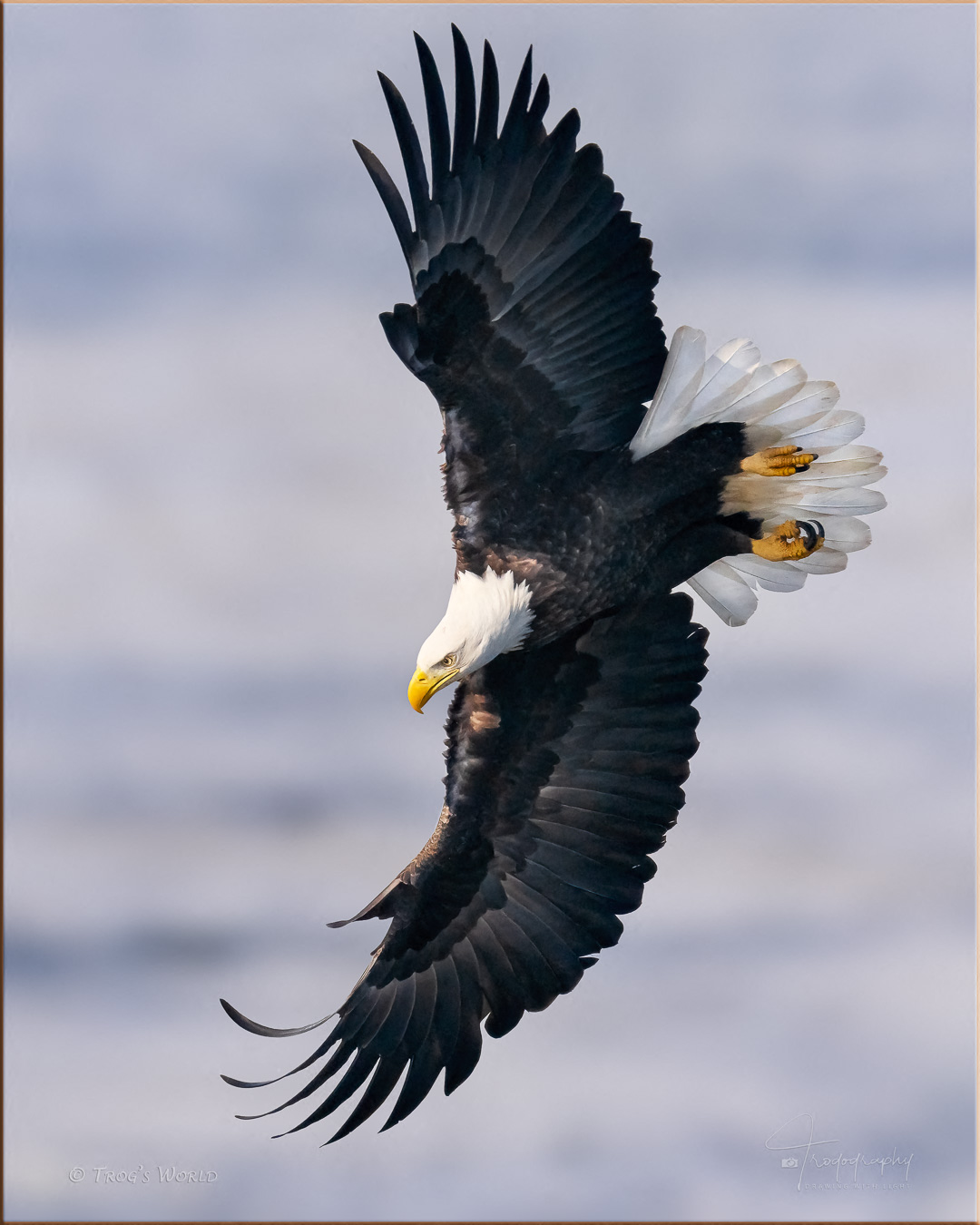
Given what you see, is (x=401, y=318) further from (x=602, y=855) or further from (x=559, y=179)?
(x=602, y=855)

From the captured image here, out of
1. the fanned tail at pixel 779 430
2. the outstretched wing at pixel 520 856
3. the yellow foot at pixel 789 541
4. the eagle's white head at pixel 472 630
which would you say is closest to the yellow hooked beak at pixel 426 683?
the eagle's white head at pixel 472 630

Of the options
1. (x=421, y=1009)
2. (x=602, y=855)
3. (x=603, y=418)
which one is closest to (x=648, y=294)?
(x=603, y=418)

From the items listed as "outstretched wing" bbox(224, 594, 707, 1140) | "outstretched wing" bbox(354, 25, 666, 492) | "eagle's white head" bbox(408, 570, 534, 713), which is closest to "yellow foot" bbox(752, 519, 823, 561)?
"outstretched wing" bbox(224, 594, 707, 1140)

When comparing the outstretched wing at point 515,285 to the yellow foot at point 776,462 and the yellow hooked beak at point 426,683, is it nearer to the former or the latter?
Answer: the yellow foot at point 776,462

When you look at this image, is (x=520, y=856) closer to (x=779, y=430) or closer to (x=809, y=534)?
(x=809, y=534)

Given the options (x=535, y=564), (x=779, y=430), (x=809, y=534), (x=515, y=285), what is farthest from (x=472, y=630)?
(x=809, y=534)

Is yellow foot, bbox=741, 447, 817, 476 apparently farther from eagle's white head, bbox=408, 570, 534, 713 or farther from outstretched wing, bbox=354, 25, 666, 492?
eagle's white head, bbox=408, 570, 534, 713
